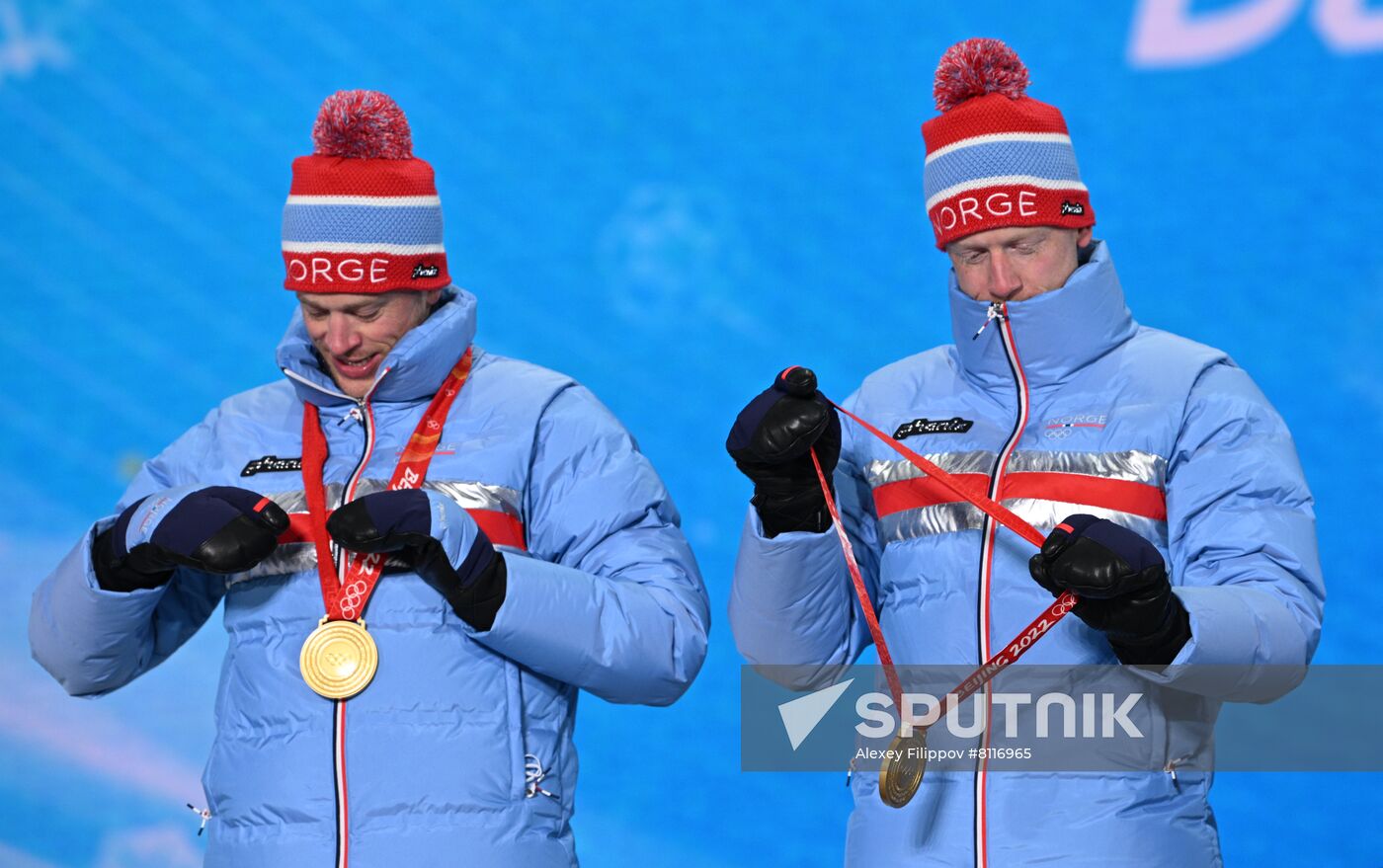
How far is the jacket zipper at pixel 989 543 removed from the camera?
5.92 feet

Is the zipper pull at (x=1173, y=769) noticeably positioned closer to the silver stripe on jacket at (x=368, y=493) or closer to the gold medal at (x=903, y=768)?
the gold medal at (x=903, y=768)

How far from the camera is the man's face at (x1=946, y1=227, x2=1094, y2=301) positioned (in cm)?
198

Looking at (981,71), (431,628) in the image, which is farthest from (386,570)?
(981,71)

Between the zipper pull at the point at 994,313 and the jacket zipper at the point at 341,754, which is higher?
the zipper pull at the point at 994,313

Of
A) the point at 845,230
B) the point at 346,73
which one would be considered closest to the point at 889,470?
the point at 845,230

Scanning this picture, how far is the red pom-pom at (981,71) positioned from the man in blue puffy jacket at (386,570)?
53 cm

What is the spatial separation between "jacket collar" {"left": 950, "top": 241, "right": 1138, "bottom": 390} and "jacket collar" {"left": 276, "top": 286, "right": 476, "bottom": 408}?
1.80 ft

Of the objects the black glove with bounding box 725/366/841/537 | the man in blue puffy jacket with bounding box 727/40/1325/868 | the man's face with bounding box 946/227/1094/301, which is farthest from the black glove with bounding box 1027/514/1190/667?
the man's face with bounding box 946/227/1094/301

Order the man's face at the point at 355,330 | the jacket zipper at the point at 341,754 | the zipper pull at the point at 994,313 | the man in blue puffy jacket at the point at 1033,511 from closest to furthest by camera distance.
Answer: the man in blue puffy jacket at the point at 1033,511 → the jacket zipper at the point at 341,754 → the zipper pull at the point at 994,313 → the man's face at the point at 355,330

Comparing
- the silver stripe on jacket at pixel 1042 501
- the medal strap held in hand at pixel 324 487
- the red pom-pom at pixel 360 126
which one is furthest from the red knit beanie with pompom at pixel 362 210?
the silver stripe on jacket at pixel 1042 501

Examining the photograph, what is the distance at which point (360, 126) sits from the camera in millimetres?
2129

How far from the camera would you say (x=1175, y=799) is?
5.91 feet

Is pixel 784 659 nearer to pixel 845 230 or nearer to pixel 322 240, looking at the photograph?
pixel 322 240

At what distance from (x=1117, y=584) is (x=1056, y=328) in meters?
0.40
